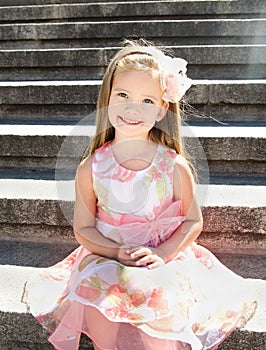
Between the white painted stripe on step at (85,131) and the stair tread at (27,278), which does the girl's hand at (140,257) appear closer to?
the stair tread at (27,278)

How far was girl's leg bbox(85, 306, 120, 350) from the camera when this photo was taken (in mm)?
1325

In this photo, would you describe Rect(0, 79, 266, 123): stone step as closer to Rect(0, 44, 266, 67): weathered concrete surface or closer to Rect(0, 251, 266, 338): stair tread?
Rect(0, 44, 266, 67): weathered concrete surface

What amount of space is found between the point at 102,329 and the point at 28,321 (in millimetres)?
379

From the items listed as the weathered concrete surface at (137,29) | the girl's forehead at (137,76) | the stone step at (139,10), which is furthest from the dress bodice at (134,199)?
the stone step at (139,10)

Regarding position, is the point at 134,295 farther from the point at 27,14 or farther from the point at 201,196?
the point at 27,14

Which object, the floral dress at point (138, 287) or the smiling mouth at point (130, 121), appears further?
the smiling mouth at point (130, 121)

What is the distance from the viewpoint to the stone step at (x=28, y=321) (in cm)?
146

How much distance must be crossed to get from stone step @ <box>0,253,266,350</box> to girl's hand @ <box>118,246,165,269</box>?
1.15 ft

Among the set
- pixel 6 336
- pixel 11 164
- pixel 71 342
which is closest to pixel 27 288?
pixel 6 336

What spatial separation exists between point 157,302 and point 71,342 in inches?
13.7

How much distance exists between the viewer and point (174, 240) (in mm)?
1544

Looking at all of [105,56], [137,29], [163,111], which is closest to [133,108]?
[163,111]

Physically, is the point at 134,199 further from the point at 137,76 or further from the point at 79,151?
the point at 79,151

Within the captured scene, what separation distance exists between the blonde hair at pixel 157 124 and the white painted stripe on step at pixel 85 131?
1.41ft
